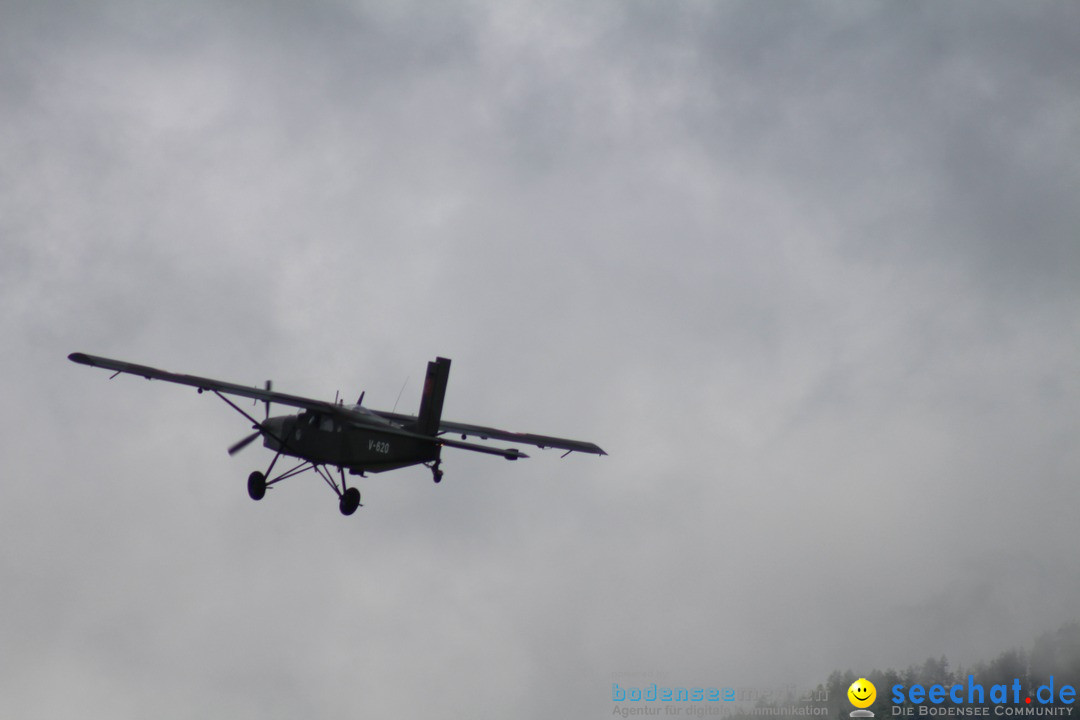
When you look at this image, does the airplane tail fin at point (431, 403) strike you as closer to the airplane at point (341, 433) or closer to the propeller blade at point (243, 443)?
the airplane at point (341, 433)

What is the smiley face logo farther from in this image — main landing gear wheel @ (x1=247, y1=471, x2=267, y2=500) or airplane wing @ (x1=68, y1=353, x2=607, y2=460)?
main landing gear wheel @ (x1=247, y1=471, x2=267, y2=500)

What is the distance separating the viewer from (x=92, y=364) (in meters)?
43.5

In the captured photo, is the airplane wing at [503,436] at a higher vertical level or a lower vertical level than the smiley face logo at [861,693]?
higher

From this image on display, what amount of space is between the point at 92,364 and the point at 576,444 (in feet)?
65.6

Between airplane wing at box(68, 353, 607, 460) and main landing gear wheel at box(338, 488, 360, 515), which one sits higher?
airplane wing at box(68, 353, 607, 460)

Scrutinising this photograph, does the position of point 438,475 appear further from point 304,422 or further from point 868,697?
point 868,697

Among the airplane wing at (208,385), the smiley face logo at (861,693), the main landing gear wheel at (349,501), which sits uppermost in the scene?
the airplane wing at (208,385)

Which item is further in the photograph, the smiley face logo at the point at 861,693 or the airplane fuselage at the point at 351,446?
the smiley face logo at the point at 861,693

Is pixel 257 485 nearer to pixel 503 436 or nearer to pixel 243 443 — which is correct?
pixel 243 443

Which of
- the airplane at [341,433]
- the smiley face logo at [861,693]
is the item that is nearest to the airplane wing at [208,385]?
the airplane at [341,433]

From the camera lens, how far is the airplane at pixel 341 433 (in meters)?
43.9

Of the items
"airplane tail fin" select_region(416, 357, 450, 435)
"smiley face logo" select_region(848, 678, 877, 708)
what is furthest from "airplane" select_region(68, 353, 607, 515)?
"smiley face logo" select_region(848, 678, 877, 708)

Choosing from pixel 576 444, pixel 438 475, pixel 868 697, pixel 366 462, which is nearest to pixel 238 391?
pixel 366 462

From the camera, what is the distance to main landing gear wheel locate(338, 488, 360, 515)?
44.2 m
